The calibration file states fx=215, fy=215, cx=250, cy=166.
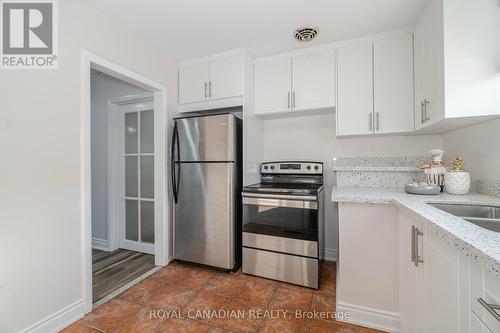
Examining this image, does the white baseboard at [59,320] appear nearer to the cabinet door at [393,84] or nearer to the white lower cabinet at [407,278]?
the white lower cabinet at [407,278]

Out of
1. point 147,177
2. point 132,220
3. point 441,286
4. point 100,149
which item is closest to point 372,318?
point 441,286

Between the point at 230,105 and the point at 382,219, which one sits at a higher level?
the point at 230,105

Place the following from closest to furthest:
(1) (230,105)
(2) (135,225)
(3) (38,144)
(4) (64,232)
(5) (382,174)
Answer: (3) (38,144) < (4) (64,232) < (5) (382,174) < (1) (230,105) < (2) (135,225)

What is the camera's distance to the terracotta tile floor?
4.88ft

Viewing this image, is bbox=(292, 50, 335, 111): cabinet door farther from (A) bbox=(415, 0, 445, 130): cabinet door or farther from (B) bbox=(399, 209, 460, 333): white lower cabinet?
(B) bbox=(399, 209, 460, 333): white lower cabinet

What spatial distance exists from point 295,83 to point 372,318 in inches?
84.4

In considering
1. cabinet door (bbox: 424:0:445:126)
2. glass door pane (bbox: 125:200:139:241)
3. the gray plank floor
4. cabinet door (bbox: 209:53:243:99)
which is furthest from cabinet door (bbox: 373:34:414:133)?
glass door pane (bbox: 125:200:139:241)

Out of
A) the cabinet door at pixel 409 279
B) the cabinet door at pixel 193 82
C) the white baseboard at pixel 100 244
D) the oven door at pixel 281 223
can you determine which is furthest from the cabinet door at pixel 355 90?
the white baseboard at pixel 100 244

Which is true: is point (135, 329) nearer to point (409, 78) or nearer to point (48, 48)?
point (48, 48)

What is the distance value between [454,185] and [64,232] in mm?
2803

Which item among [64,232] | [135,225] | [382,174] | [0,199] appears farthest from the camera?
[135,225]

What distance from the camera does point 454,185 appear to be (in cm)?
157

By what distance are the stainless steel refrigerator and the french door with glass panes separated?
0.62 meters

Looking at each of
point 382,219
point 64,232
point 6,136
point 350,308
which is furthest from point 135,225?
point 382,219
